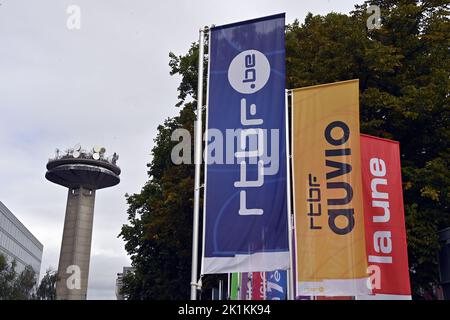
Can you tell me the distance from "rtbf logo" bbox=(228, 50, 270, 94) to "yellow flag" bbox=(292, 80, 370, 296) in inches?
66.4

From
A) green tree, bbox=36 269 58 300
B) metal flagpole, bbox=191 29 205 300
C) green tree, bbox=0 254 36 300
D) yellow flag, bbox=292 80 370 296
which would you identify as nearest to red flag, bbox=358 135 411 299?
yellow flag, bbox=292 80 370 296

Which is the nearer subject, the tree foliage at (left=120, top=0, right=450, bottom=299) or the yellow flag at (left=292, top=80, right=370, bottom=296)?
the yellow flag at (left=292, top=80, right=370, bottom=296)

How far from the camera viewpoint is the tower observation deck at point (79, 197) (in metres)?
87.8

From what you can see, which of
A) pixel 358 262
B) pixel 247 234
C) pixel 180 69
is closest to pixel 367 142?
pixel 358 262

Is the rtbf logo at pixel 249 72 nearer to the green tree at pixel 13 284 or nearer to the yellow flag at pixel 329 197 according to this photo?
the yellow flag at pixel 329 197

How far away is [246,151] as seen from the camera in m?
10.3

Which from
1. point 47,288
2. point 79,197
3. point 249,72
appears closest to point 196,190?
point 249,72

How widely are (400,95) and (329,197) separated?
9541 millimetres

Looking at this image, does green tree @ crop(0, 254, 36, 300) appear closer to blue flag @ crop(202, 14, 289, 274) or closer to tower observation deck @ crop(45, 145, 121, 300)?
tower observation deck @ crop(45, 145, 121, 300)

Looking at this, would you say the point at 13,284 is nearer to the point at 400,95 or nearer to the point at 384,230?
the point at 400,95

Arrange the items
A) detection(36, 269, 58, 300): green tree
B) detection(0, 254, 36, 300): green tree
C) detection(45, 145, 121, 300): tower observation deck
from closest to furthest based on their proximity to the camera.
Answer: detection(0, 254, 36, 300): green tree, detection(36, 269, 58, 300): green tree, detection(45, 145, 121, 300): tower observation deck

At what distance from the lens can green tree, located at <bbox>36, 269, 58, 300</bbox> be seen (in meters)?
72.5

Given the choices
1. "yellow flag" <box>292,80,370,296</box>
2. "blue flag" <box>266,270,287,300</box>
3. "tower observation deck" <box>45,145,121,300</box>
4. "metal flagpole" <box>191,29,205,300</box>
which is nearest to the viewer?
"metal flagpole" <box>191,29,205,300</box>
